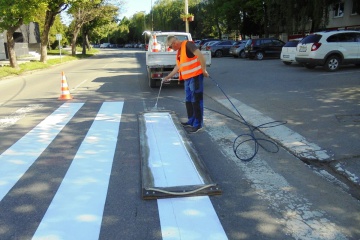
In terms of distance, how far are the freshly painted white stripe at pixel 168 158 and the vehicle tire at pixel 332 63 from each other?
1071 centimetres

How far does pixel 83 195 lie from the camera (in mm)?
3777

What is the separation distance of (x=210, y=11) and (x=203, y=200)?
1914 inches

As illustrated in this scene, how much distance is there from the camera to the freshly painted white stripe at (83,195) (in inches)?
122

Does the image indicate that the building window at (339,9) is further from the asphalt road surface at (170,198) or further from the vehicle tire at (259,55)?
the asphalt road surface at (170,198)

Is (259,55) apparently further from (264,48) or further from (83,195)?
(83,195)

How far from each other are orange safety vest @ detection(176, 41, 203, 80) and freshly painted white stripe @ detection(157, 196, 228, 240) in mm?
3122

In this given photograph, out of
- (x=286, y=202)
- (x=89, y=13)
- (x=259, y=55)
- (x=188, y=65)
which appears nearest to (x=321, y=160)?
(x=286, y=202)

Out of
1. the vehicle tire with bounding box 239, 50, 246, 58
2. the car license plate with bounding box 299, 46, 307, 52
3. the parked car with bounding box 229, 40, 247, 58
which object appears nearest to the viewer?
the car license plate with bounding box 299, 46, 307, 52

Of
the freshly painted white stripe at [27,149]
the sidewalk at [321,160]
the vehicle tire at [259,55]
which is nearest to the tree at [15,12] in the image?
the freshly painted white stripe at [27,149]

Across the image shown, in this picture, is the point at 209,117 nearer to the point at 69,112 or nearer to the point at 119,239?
the point at 69,112

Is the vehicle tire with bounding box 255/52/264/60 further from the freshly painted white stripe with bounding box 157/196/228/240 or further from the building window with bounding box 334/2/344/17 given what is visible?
the freshly painted white stripe with bounding box 157/196/228/240

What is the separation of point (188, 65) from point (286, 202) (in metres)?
3.44

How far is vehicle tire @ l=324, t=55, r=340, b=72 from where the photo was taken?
14.8 metres

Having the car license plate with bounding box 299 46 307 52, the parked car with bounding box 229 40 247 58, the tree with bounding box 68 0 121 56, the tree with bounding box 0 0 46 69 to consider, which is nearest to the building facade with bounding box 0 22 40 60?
the tree with bounding box 68 0 121 56
